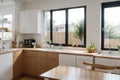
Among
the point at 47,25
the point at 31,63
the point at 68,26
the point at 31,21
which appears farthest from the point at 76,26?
the point at 31,63

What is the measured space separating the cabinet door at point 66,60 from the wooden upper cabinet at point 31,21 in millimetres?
1385

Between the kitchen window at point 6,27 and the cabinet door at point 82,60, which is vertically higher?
the kitchen window at point 6,27

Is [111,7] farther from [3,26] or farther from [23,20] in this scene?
[3,26]

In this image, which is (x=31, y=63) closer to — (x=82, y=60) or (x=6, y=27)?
(x=82, y=60)

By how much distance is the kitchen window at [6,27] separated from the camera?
466 cm

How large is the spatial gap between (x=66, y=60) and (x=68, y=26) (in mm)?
1260

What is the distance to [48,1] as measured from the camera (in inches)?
169

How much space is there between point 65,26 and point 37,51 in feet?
4.02

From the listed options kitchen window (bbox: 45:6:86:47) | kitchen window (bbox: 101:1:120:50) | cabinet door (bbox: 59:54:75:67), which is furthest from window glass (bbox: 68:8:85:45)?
cabinet door (bbox: 59:54:75:67)

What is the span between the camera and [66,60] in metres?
3.36

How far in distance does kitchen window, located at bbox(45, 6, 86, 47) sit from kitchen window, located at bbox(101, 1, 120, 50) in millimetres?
583

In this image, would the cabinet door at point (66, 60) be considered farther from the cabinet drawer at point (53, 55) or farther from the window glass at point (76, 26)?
the window glass at point (76, 26)

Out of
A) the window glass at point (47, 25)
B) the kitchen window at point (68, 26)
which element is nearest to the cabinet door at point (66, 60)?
the kitchen window at point (68, 26)

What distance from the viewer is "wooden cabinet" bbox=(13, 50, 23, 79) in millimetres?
3666
